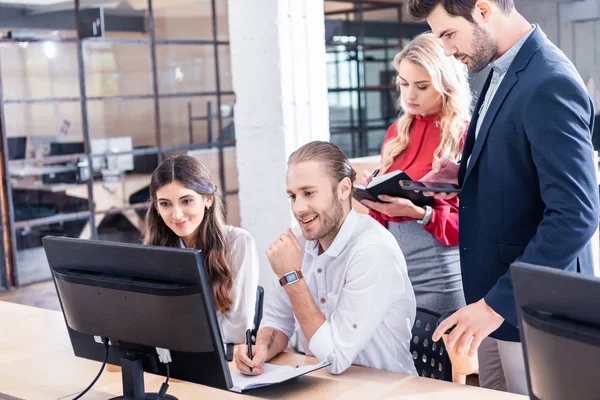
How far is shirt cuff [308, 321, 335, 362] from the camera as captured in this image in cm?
196

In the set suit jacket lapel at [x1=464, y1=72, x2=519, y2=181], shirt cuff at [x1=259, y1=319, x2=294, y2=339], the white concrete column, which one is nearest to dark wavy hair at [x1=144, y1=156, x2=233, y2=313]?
shirt cuff at [x1=259, y1=319, x2=294, y2=339]

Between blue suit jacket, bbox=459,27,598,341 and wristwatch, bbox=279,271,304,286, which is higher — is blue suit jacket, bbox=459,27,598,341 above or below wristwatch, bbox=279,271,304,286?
above

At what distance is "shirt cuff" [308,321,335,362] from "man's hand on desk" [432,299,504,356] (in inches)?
12.4

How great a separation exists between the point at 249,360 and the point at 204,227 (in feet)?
2.50

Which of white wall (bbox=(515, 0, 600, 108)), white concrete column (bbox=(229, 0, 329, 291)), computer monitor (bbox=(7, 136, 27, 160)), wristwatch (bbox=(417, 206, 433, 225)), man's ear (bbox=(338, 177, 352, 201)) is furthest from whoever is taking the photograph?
white wall (bbox=(515, 0, 600, 108))

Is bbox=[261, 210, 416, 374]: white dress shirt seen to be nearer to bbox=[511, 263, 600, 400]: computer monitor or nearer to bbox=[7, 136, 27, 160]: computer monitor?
bbox=[511, 263, 600, 400]: computer monitor

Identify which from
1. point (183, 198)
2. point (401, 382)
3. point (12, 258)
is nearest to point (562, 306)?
point (401, 382)

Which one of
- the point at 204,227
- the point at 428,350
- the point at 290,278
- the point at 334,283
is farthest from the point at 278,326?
the point at 204,227

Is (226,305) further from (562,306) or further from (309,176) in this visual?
(562,306)

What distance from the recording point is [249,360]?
6.49 ft

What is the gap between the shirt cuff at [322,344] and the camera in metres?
1.96

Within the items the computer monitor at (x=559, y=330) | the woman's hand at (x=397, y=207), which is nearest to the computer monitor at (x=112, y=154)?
the woman's hand at (x=397, y=207)

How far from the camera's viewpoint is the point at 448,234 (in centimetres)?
269

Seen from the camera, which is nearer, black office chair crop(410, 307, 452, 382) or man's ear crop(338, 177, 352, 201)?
black office chair crop(410, 307, 452, 382)
